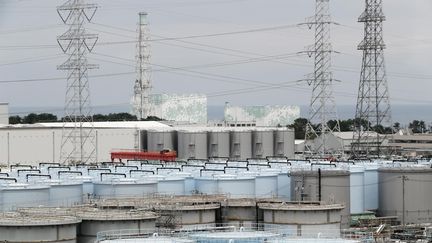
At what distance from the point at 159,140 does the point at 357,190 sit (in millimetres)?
25148

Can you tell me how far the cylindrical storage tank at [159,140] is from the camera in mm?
59594

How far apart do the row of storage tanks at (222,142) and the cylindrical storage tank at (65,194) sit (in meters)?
31.0

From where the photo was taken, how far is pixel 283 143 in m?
63.0

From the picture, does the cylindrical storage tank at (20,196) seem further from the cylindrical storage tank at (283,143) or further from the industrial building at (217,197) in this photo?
the cylindrical storage tank at (283,143)

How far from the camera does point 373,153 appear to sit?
59.1m

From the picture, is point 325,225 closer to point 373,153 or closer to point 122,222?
point 122,222

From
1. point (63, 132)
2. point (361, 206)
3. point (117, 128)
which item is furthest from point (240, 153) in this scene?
point (361, 206)

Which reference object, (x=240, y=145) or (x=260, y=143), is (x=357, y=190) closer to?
(x=240, y=145)

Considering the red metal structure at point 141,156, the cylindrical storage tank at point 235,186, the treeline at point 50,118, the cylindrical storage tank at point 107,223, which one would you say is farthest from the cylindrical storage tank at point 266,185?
the treeline at point 50,118

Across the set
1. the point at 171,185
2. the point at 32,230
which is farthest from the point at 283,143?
the point at 32,230

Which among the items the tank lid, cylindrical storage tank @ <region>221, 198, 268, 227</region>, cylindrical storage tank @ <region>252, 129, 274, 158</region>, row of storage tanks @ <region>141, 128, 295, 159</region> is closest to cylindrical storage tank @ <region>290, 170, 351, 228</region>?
the tank lid

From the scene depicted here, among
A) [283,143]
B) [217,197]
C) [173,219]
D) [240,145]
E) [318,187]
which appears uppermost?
[283,143]

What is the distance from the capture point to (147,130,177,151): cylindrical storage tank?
5959cm

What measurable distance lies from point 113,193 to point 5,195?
12.1 feet
